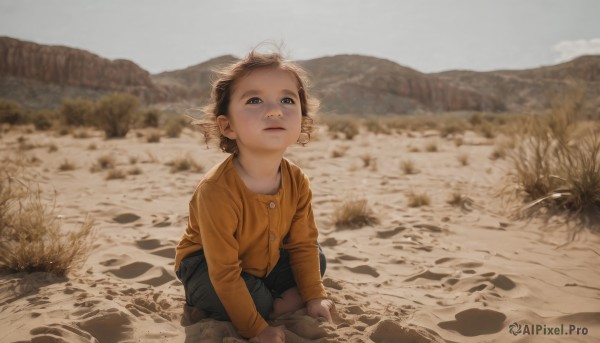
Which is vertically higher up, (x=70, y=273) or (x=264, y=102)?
(x=264, y=102)

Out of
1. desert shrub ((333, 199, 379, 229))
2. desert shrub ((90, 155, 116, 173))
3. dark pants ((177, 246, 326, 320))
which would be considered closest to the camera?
dark pants ((177, 246, 326, 320))

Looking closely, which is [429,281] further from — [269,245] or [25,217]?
[25,217]

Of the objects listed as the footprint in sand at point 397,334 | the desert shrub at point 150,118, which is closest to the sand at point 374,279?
the footprint in sand at point 397,334

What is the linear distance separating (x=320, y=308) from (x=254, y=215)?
59 centimetres

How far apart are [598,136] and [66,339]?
5.03 metres

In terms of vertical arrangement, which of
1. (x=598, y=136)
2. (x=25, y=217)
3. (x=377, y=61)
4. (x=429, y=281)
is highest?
(x=377, y=61)

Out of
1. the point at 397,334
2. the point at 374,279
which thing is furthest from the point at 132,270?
the point at 397,334

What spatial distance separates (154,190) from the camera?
569 centimetres

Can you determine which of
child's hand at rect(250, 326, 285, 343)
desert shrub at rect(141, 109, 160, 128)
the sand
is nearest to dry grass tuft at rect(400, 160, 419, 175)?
the sand

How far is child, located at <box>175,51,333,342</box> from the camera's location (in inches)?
74.8

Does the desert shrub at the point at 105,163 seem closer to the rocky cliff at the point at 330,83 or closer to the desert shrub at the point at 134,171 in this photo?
the desert shrub at the point at 134,171

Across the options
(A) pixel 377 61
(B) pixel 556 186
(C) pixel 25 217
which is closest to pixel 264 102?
(C) pixel 25 217

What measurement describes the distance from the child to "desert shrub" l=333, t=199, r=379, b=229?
1778 millimetres

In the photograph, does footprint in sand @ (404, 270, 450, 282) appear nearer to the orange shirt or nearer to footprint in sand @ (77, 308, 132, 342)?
the orange shirt
